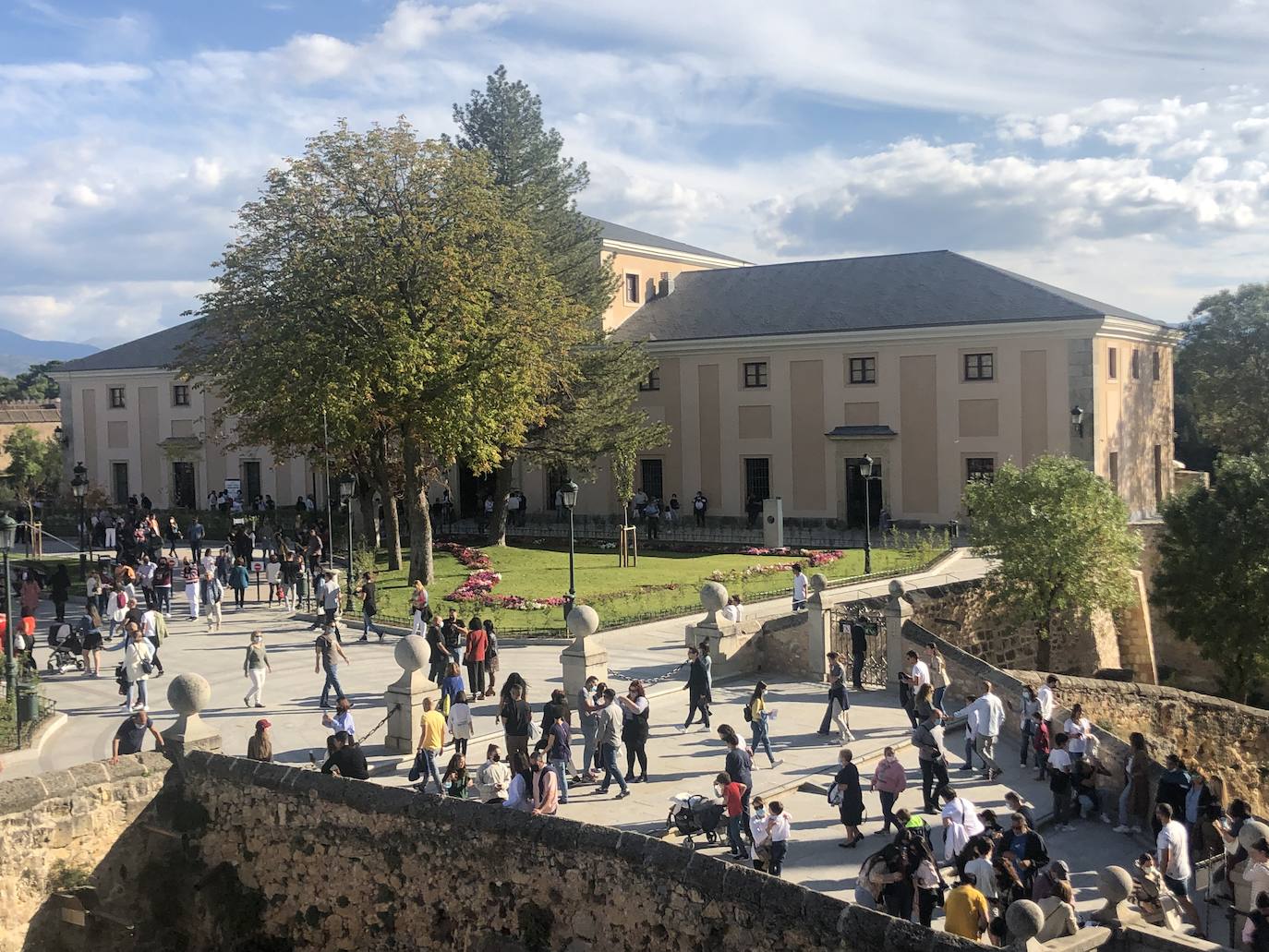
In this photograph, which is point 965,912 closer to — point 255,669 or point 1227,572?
point 255,669

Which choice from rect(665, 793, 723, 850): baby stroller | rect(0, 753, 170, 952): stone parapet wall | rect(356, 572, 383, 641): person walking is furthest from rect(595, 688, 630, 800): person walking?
rect(356, 572, 383, 641): person walking

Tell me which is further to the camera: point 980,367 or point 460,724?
point 980,367

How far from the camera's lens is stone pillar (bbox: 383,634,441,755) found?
52.5 feet

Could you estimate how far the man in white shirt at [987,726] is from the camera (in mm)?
16047

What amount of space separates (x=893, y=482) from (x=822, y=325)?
642cm

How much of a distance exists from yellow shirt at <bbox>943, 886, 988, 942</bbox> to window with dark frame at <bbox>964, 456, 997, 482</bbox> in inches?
1270

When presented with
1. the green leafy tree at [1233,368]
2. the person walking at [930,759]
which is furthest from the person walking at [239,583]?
the green leafy tree at [1233,368]

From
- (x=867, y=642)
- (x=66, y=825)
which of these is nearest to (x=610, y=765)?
(x=66, y=825)

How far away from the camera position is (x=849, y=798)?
13.4 m

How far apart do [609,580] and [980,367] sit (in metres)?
17.2

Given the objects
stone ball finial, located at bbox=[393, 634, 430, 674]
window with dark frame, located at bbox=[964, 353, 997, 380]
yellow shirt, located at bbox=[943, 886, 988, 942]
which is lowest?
yellow shirt, located at bbox=[943, 886, 988, 942]

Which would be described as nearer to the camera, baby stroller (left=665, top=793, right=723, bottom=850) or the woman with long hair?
baby stroller (left=665, top=793, right=723, bottom=850)

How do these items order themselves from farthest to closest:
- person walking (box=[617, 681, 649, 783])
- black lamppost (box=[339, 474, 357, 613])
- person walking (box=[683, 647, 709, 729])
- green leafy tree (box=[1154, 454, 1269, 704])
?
green leafy tree (box=[1154, 454, 1269, 704]), black lamppost (box=[339, 474, 357, 613]), person walking (box=[683, 647, 709, 729]), person walking (box=[617, 681, 649, 783])

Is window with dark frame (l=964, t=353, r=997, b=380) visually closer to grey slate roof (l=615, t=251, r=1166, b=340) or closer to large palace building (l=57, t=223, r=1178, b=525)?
large palace building (l=57, t=223, r=1178, b=525)
